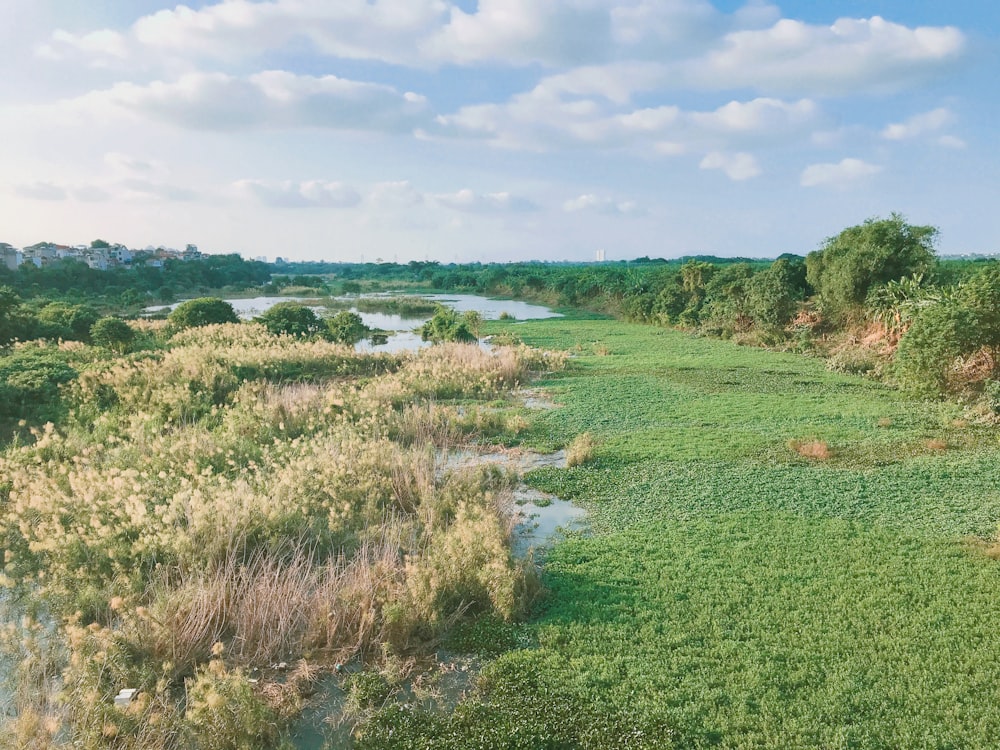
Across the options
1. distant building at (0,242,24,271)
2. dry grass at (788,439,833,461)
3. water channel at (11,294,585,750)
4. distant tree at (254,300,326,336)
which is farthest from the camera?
distant building at (0,242,24,271)

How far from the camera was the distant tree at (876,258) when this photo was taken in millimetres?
19594

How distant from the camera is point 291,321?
78.8ft

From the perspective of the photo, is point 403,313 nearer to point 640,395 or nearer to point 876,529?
point 640,395

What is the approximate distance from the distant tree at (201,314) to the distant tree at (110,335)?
12.8ft

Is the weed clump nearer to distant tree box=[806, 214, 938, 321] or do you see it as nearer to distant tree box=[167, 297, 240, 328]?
distant tree box=[806, 214, 938, 321]

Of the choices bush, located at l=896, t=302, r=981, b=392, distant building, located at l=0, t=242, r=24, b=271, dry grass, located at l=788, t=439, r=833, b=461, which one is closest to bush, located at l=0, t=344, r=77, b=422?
dry grass, located at l=788, t=439, r=833, b=461

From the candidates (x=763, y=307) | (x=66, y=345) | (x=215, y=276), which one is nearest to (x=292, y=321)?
(x=66, y=345)

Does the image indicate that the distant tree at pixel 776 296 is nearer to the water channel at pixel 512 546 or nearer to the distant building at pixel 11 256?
the water channel at pixel 512 546

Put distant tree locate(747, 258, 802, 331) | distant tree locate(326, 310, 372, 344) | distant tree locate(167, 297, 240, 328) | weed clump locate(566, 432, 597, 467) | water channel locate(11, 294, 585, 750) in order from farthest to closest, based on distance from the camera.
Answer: distant tree locate(167, 297, 240, 328), distant tree locate(326, 310, 372, 344), distant tree locate(747, 258, 802, 331), weed clump locate(566, 432, 597, 467), water channel locate(11, 294, 585, 750)

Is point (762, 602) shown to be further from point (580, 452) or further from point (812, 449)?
point (812, 449)

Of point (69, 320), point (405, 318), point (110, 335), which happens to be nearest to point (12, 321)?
point (110, 335)

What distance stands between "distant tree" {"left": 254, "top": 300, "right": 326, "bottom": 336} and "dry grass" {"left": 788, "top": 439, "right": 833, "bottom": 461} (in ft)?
56.6

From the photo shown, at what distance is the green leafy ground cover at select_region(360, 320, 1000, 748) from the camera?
466 centimetres

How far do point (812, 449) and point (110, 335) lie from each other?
2119 centimetres
